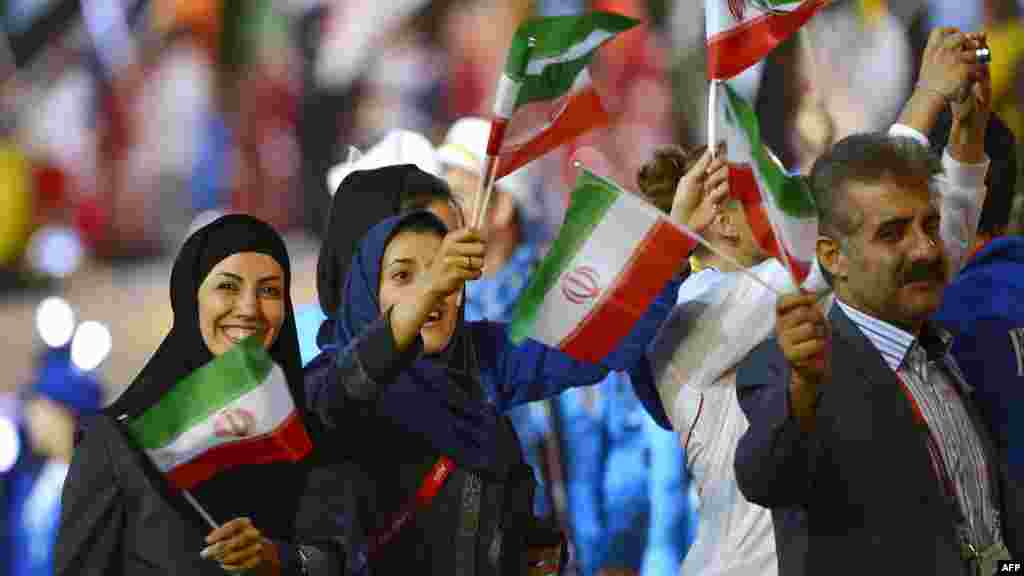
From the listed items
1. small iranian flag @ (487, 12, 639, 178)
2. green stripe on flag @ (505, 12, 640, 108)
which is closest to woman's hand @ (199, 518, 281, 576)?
small iranian flag @ (487, 12, 639, 178)

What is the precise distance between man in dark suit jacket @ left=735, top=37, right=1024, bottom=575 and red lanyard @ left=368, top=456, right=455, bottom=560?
0.81 meters

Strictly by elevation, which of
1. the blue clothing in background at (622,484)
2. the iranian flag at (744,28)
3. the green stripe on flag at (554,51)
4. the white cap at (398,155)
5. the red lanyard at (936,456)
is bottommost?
the blue clothing in background at (622,484)

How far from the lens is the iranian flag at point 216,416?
14.6 ft

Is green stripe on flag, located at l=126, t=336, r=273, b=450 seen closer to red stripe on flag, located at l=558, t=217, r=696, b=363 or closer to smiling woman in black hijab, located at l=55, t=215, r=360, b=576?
smiling woman in black hijab, located at l=55, t=215, r=360, b=576

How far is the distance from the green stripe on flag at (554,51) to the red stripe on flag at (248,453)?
0.80 metres

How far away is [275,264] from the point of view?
490 centimetres

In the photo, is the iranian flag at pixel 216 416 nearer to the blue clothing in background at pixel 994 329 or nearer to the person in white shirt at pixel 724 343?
the person in white shirt at pixel 724 343

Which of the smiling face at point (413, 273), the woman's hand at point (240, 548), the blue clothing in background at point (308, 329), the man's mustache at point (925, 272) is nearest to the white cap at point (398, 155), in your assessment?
the blue clothing in background at point (308, 329)

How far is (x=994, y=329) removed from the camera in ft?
15.8

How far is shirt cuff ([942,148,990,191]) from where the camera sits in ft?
16.1

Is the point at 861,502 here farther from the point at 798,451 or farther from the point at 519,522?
the point at 519,522

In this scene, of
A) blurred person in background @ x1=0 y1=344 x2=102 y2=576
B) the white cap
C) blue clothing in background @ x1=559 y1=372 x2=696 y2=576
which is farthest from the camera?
blurred person in background @ x1=0 y1=344 x2=102 y2=576

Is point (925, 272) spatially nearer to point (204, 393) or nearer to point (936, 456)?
point (936, 456)

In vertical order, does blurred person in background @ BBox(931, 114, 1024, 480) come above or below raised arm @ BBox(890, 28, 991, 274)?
below
